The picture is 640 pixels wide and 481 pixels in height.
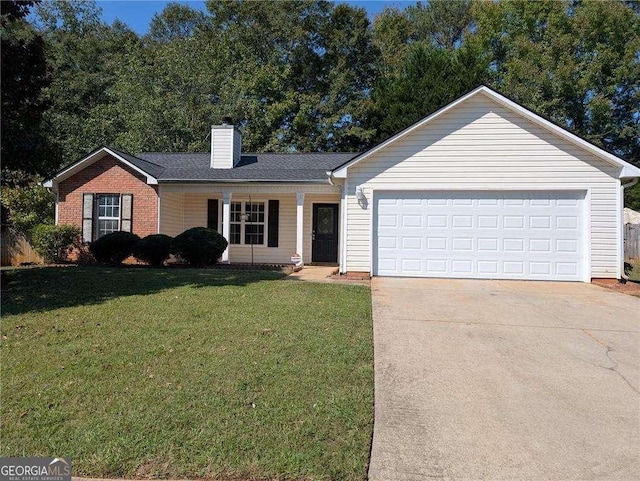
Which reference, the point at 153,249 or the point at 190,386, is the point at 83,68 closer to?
the point at 153,249

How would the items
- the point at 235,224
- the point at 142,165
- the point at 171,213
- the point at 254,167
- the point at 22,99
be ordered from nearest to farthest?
the point at 22,99 < the point at 142,165 < the point at 171,213 < the point at 235,224 < the point at 254,167

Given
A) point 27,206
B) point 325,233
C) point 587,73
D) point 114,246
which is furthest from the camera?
point 587,73

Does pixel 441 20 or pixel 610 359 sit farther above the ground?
pixel 441 20

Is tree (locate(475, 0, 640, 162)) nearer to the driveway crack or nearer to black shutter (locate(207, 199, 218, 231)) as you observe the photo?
black shutter (locate(207, 199, 218, 231))

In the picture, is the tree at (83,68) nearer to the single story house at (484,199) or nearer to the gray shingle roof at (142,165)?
the gray shingle roof at (142,165)

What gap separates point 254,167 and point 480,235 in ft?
27.6

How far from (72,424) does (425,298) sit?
6389 mm

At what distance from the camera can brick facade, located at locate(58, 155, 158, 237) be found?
14.1 m

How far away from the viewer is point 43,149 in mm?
9141

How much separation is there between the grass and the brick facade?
275 inches

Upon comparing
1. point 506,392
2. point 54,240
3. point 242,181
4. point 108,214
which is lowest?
point 506,392

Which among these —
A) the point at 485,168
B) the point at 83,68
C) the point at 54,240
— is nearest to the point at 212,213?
the point at 54,240

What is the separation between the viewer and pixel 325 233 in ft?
50.4

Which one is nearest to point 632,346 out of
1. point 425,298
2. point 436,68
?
point 425,298
